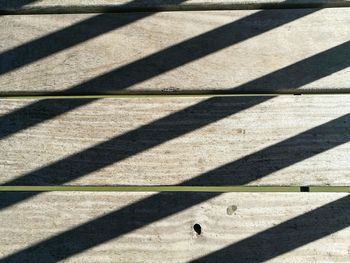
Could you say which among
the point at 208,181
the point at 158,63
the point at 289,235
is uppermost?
the point at 158,63

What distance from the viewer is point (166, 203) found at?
4.00 ft

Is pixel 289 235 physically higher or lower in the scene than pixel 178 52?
lower

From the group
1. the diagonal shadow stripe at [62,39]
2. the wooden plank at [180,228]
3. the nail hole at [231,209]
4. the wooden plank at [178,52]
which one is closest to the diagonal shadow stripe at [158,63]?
the wooden plank at [178,52]

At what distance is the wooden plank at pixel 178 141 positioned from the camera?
1.22m

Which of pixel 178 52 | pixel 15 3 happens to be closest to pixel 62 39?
pixel 15 3

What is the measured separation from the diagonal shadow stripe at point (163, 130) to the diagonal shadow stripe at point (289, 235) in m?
0.31

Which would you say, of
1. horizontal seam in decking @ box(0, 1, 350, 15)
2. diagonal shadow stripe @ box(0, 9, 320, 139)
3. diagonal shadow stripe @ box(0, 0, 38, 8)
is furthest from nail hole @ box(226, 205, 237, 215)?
diagonal shadow stripe @ box(0, 0, 38, 8)

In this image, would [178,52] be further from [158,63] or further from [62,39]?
[62,39]

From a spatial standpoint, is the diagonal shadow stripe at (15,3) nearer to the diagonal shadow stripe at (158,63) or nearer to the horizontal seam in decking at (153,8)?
the horizontal seam in decking at (153,8)

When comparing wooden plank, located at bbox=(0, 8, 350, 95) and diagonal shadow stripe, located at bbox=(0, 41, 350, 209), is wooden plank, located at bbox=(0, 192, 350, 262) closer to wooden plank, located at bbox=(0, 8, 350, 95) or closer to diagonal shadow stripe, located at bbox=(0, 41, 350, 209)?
diagonal shadow stripe, located at bbox=(0, 41, 350, 209)

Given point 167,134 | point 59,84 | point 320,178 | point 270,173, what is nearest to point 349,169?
point 320,178

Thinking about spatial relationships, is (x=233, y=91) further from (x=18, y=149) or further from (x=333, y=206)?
(x=18, y=149)

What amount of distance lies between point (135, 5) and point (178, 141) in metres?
0.37

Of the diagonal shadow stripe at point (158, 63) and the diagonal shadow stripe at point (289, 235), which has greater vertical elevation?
the diagonal shadow stripe at point (158, 63)
